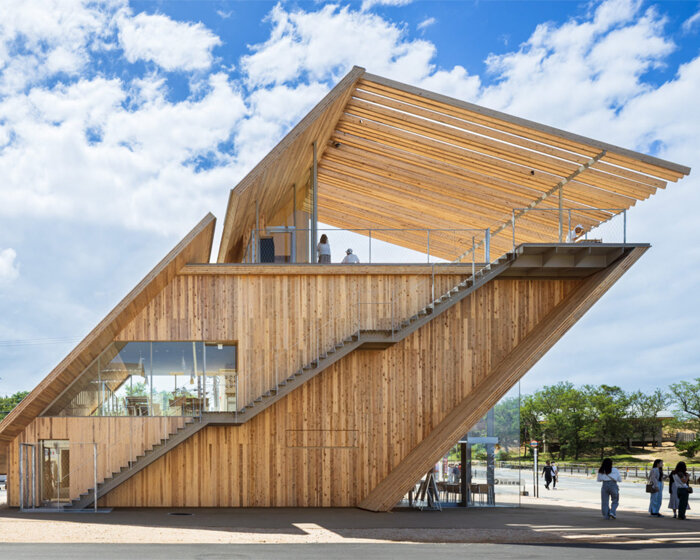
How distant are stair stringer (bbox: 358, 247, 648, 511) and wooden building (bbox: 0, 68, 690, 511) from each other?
8 cm

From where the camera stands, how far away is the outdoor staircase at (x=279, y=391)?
65.5 ft

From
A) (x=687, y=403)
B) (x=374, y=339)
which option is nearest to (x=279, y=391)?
(x=374, y=339)

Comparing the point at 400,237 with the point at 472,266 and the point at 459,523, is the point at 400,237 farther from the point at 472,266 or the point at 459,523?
the point at 459,523

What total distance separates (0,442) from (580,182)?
16781 mm

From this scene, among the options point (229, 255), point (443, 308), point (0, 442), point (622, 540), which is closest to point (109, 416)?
point (0, 442)

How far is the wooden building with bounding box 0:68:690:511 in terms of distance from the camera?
2059cm

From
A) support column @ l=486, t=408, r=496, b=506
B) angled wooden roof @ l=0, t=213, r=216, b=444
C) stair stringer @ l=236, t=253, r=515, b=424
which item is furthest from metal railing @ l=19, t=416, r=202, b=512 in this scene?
support column @ l=486, t=408, r=496, b=506

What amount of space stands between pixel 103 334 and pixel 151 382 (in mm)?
→ 1974

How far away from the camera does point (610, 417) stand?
7981 cm

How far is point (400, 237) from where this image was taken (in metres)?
24.1

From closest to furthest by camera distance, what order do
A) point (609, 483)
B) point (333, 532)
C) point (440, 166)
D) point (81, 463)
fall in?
1. point (333, 532)
2. point (609, 483)
3. point (81, 463)
4. point (440, 166)

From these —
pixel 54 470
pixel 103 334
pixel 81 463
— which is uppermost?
pixel 103 334

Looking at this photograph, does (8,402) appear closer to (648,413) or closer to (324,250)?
(648,413)

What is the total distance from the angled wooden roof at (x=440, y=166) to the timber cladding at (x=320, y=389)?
2373mm
